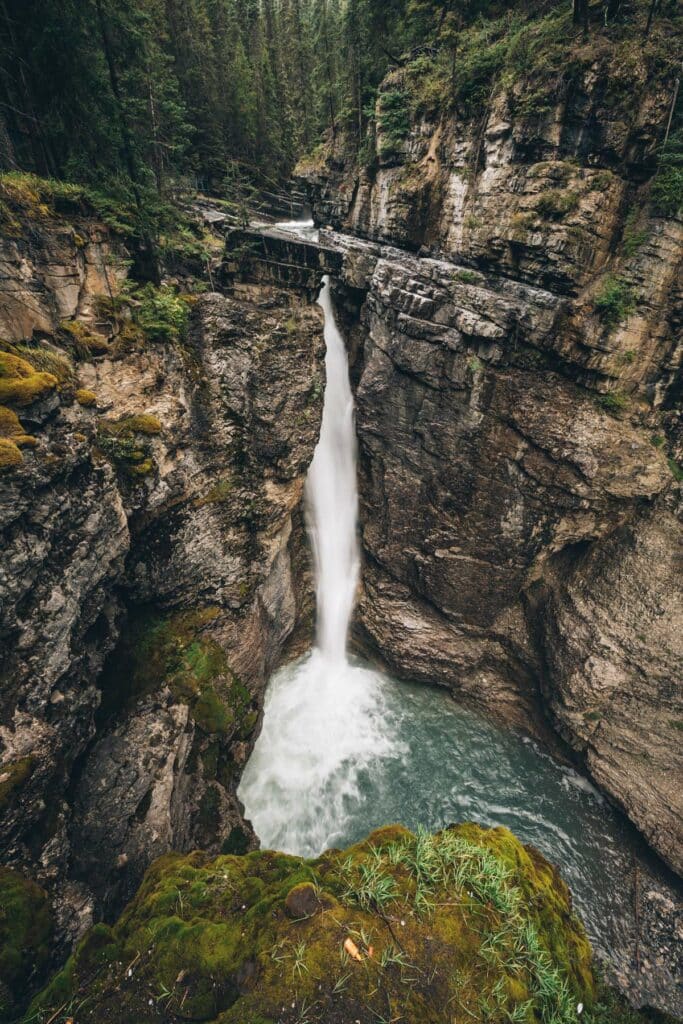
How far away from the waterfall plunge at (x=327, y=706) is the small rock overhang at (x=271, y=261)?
3536 mm

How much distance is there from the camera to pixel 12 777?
296 inches

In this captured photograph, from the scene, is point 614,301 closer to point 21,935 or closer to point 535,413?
point 535,413

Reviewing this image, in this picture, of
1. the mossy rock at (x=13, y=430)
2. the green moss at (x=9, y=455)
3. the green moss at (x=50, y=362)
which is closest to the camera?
the green moss at (x=9, y=455)

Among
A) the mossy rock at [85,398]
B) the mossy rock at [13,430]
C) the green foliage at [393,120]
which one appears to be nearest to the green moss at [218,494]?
the mossy rock at [85,398]

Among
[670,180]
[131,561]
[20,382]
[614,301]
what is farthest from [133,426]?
[670,180]

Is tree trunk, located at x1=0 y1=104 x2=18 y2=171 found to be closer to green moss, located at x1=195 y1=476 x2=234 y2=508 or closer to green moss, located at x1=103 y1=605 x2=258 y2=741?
green moss, located at x1=195 y1=476 x2=234 y2=508

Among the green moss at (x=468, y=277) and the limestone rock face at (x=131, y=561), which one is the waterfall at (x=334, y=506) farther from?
the green moss at (x=468, y=277)

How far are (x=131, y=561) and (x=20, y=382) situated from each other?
532 cm

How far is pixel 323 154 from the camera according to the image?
25.6 m

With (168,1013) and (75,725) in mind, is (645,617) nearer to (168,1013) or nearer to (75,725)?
(168,1013)

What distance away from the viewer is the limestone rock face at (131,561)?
8.16 meters

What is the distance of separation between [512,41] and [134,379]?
1705 centimetres

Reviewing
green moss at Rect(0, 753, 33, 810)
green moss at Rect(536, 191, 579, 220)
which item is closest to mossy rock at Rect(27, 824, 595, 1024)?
green moss at Rect(0, 753, 33, 810)

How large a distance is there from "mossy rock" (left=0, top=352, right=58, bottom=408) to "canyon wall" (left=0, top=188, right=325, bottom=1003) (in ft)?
0.09
